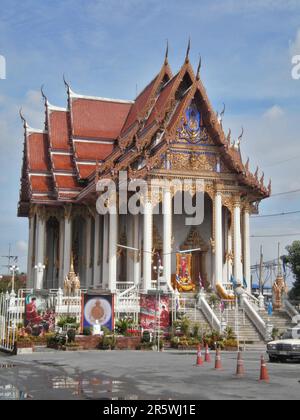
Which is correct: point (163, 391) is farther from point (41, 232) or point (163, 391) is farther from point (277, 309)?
point (41, 232)

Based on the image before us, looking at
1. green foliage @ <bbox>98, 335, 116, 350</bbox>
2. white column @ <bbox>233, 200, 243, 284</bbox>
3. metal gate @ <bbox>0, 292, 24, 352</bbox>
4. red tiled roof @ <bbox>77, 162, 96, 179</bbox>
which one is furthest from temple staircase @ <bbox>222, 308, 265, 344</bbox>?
red tiled roof @ <bbox>77, 162, 96, 179</bbox>

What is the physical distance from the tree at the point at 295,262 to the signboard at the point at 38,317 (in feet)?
77.8

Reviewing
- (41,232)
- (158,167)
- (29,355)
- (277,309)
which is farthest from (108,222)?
(29,355)

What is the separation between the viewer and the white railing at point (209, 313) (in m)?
26.9

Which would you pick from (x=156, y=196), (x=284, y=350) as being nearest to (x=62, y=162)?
(x=156, y=196)

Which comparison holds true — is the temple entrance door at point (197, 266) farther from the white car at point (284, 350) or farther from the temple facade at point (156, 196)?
the white car at point (284, 350)

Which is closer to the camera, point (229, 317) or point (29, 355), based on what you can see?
point (29, 355)

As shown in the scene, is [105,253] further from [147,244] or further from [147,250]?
[147,250]

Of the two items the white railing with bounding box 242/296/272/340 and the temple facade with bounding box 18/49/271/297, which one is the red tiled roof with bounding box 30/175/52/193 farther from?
the white railing with bounding box 242/296/272/340

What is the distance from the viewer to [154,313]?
27.1 m

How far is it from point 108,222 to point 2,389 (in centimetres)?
2194

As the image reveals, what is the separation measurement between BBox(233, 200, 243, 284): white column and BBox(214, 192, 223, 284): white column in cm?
79

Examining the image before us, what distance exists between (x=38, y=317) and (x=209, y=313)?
7.32 meters

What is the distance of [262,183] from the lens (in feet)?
112
